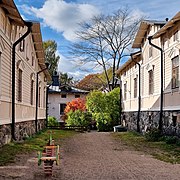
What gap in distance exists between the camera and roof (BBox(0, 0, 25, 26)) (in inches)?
433

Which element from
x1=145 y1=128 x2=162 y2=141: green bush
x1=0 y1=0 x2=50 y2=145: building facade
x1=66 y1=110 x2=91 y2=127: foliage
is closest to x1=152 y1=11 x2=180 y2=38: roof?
x1=145 y1=128 x2=162 y2=141: green bush

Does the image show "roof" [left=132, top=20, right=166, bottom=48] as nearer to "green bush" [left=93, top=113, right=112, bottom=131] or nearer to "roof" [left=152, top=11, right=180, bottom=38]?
"roof" [left=152, top=11, right=180, bottom=38]

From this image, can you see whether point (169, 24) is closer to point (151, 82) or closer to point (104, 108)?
point (151, 82)

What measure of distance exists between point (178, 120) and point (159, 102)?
3130mm

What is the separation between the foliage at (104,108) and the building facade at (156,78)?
514 cm

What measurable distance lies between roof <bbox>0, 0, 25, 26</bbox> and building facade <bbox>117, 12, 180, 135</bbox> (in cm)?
581

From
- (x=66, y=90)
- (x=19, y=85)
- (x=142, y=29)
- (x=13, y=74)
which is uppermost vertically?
(x=142, y=29)

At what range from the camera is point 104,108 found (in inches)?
1238

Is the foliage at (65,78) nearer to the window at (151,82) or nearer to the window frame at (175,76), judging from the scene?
the window at (151,82)

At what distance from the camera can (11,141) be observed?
13.3m

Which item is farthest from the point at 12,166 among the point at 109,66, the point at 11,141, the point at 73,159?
the point at 109,66

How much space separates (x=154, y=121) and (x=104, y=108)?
13361mm

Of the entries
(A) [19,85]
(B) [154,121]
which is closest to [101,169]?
(A) [19,85]

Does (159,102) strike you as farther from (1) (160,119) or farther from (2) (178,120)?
(2) (178,120)
